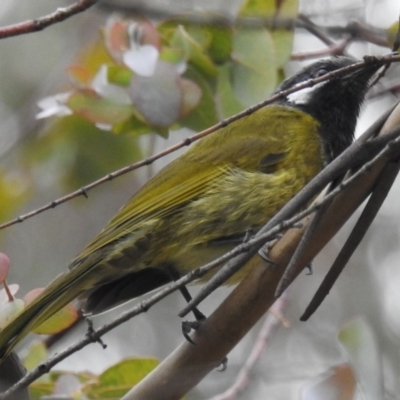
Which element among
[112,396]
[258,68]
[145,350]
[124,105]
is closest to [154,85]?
[124,105]

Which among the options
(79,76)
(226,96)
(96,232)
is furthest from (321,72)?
(96,232)

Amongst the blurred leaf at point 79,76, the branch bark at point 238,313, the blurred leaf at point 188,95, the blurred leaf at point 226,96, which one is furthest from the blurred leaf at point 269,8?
the branch bark at point 238,313

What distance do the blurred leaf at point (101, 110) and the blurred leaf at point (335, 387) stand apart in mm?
1131

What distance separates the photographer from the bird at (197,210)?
2.91m

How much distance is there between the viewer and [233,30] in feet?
10.3

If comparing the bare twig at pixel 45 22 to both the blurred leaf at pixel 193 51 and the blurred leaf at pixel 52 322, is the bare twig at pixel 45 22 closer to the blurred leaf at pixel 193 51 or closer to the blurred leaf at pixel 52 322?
the blurred leaf at pixel 52 322

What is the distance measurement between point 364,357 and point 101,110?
1280mm

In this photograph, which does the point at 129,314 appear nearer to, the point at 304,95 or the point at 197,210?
the point at 197,210

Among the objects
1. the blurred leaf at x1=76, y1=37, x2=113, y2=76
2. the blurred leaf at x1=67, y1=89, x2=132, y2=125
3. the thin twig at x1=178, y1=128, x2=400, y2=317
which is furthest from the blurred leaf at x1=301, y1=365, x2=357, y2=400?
the blurred leaf at x1=76, y1=37, x2=113, y2=76

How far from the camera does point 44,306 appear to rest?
2.54 m

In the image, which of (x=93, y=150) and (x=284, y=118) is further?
(x=93, y=150)

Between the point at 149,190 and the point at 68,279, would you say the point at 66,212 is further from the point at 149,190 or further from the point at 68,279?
the point at 68,279

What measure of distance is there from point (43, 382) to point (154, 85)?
1041 mm

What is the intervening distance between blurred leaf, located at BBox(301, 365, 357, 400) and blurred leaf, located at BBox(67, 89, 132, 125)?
113cm
